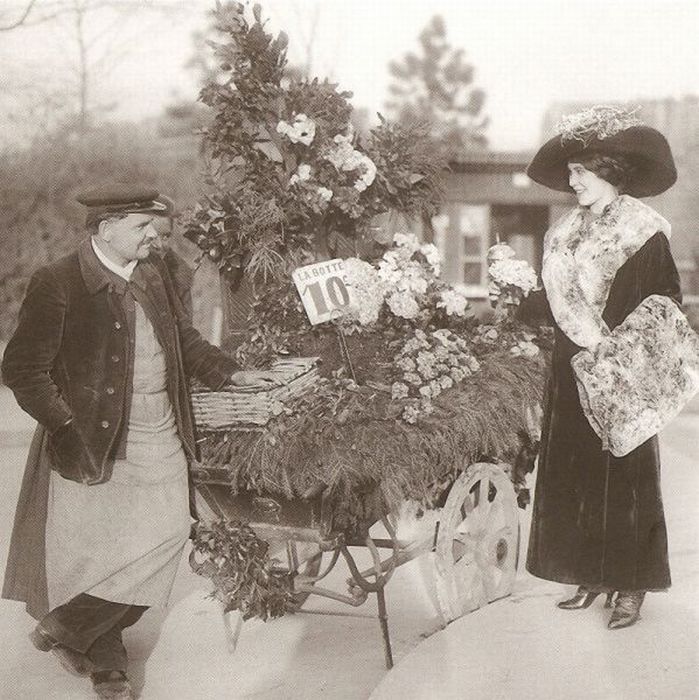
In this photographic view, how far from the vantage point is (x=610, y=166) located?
3.92 metres

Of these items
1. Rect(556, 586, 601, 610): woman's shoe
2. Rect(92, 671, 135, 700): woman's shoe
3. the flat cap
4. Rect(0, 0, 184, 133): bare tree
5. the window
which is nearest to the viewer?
the flat cap

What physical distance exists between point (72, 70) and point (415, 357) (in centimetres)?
537

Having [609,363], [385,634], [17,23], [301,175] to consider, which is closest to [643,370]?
[609,363]

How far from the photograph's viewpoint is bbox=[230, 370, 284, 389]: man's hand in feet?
12.4

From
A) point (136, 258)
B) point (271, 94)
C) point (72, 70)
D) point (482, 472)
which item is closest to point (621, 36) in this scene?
point (271, 94)

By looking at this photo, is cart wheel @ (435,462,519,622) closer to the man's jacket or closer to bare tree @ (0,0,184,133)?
the man's jacket

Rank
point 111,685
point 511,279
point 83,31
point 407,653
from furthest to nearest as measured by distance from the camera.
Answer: point 83,31, point 511,279, point 407,653, point 111,685

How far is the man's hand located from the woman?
3.75 ft

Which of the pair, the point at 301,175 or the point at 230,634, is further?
the point at 301,175

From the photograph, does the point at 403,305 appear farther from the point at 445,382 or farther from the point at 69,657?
the point at 69,657

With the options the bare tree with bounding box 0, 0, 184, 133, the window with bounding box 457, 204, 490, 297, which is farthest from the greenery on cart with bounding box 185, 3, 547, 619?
the window with bounding box 457, 204, 490, 297

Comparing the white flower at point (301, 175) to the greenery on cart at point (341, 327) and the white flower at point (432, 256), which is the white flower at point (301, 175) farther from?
the white flower at point (432, 256)

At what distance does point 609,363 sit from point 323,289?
120 centimetres

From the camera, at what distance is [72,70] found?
8.28 metres
